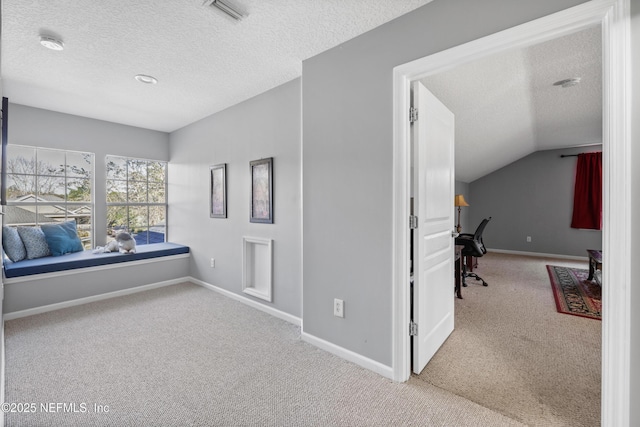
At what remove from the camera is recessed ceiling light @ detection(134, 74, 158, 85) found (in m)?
2.62

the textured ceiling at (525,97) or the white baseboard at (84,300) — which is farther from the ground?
the textured ceiling at (525,97)

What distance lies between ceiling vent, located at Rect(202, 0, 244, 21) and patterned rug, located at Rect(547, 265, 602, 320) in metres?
4.03

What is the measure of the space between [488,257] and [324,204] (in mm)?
5563

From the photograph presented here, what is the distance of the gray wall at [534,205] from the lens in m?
6.02

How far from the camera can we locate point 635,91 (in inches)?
45.1

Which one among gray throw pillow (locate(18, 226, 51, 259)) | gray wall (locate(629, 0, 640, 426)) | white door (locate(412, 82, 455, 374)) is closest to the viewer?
gray wall (locate(629, 0, 640, 426))

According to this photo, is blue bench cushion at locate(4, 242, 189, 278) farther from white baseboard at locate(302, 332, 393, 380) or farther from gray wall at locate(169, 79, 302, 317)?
white baseboard at locate(302, 332, 393, 380)

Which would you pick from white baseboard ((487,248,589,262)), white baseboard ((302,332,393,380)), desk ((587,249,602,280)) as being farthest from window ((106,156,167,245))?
white baseboard ((487,248,589,262))

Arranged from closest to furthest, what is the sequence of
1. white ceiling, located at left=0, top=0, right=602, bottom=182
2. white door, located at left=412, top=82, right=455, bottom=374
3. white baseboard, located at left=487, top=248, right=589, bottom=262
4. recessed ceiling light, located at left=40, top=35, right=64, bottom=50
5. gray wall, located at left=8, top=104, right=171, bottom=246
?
white ceiling, located at left=0, top=0, right=602, bottom=182
white door, located at left=412, top=82, right=455, bottom=374
recessed ceiling light, located at left=40, top=35, right=64, bottom=50
gray wall, located at left=8, top=104, right=171, bottom=246
white baseboard, located at left=487, top=248, right=589, bottom=262

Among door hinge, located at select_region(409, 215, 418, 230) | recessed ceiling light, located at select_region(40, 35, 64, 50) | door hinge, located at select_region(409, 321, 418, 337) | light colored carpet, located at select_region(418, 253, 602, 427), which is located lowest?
light colored carpet, located at select_region(418, 253, 602, 427)

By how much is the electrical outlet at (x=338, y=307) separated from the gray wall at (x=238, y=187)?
64cm

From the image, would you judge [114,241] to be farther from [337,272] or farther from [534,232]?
[534,232]

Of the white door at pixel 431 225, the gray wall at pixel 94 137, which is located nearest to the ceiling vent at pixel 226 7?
the white door at pixel 431 225

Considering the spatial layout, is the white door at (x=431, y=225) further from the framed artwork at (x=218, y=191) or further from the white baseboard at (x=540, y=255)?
the white baseboard at (x=540, y=255)
